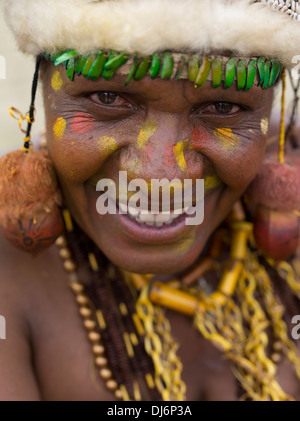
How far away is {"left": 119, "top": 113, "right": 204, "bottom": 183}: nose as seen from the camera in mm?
1430

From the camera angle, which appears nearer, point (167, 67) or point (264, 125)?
point (167, 67)

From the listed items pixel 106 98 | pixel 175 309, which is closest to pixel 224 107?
pixel 106 98

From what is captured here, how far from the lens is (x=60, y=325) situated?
181 centimetres

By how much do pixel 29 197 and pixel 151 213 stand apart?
0.40 m

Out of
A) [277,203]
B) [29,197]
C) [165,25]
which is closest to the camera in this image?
[165,25]

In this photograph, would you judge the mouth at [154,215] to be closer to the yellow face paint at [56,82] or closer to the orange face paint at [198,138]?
the orange face paint at [198,138]

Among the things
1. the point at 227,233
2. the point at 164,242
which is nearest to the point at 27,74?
the point at 227,233

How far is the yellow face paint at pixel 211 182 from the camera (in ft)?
5.30

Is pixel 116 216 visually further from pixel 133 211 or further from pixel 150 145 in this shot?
pixel 150 145

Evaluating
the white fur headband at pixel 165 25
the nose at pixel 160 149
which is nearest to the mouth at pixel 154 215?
the nose at pixel 160 149

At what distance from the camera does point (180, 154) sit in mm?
1458

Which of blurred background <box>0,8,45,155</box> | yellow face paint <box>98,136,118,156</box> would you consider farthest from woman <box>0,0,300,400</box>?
blurred background <box>0,8,45,155</box>

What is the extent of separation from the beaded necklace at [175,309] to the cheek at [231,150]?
47cm
